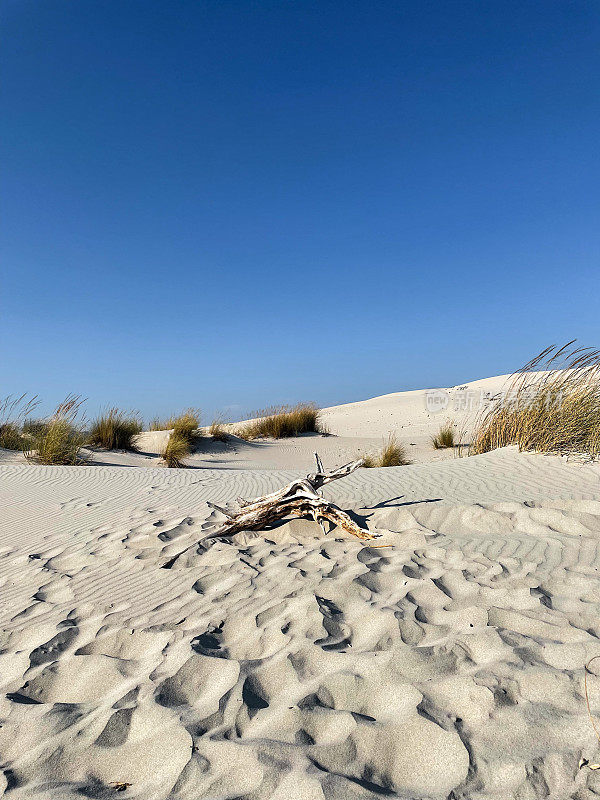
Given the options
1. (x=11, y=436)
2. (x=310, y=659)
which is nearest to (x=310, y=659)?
(x=310, y=659)

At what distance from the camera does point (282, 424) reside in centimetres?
1533

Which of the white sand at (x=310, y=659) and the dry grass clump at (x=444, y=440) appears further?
the dry grass clump at (x=444, y=440)

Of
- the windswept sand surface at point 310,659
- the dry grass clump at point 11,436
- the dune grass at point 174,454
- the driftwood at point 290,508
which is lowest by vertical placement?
the windswept sand surface at point 310,659

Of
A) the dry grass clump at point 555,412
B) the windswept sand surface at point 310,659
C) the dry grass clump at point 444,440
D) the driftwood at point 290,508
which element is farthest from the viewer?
the dry grass clump at point 444,440

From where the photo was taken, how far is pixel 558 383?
23.5ft

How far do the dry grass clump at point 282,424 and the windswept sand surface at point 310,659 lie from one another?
1109cm

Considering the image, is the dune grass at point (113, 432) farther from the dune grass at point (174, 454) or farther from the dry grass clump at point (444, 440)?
the dry grass clump at point (444, 440)

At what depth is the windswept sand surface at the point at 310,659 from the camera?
1.50 m

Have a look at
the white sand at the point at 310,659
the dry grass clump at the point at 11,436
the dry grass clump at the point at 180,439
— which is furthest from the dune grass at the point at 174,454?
the white sand at the point at 310,659

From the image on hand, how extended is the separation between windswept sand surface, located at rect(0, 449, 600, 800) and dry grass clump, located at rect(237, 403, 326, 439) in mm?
11087

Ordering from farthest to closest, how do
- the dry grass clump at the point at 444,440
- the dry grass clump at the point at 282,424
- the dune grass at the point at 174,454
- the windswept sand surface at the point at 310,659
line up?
the dry grass clump at the point at 282,424 < the dry grass clump at the point at 444,440 < the dune grass at the point at 174,454 < the windswept sand surface at the point at 310,659

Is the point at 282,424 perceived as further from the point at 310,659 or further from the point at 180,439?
the point at 310,659

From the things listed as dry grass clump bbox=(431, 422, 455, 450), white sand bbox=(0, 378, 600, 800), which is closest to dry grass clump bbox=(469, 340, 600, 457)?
white sand bbox=(0, 378, 600, 800)

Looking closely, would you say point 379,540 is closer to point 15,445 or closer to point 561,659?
point 561,659
